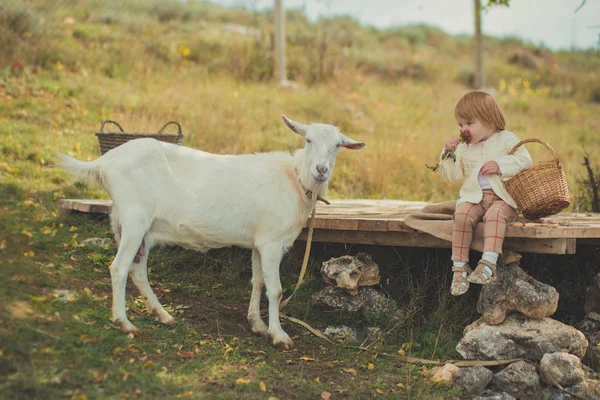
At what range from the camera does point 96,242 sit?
6816mm

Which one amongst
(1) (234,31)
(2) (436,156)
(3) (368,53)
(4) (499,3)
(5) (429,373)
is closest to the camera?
(5) (429,373)

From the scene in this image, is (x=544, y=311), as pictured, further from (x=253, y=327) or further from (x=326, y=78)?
(x=326, y=78)

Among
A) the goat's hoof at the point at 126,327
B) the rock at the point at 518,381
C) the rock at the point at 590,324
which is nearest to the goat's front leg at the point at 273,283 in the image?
the goat's hoof at the point at 126,327

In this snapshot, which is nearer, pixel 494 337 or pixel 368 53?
pixel 494 337

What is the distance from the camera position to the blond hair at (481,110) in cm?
525

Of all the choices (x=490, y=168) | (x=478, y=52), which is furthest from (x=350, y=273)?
(x=478, y=52)

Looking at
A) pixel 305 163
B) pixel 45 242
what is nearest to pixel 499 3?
pixel 305 163

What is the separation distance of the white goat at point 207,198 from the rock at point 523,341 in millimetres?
1442

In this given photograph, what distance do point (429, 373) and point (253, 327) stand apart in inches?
59.3

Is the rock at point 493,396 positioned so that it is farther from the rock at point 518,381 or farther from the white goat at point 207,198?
the white goat at point 207,198

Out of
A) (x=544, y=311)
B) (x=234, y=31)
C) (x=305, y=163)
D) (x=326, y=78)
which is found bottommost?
(x=544, y=311)

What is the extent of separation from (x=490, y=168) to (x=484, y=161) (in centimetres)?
19

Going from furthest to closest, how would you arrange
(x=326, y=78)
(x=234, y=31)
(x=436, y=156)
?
(x=234, y=31) → (x=326, y=78) → (x=436, y=156)

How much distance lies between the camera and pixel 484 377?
4801 mm
